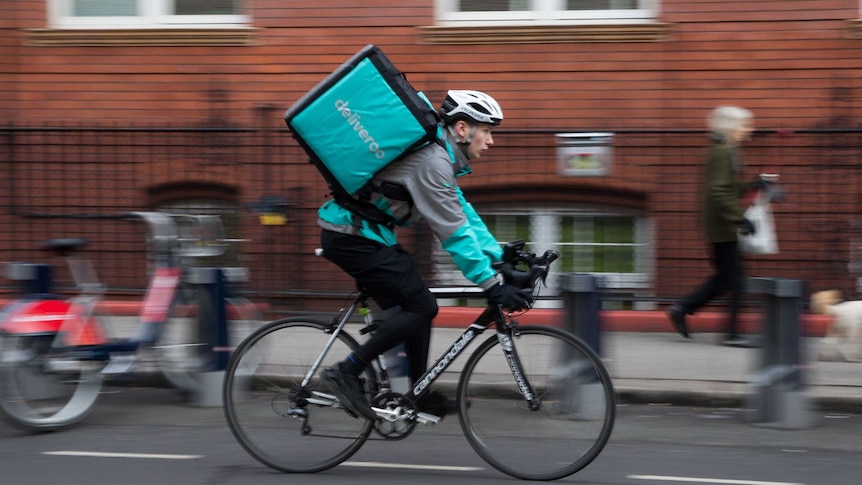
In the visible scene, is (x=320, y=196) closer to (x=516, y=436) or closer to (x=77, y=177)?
(x=77, y=177)

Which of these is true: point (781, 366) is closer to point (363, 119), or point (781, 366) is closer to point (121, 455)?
point (363, 119)

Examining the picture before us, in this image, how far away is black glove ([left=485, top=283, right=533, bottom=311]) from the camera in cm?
448

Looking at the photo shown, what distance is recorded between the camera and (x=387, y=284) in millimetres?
4695

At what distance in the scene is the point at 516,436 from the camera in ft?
15.4

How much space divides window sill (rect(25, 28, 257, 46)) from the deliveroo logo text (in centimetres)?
578

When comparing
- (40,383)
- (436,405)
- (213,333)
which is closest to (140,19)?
(213,333)

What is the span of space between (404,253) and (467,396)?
0.73 m

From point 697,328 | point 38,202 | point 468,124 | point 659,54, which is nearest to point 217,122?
point 38,202

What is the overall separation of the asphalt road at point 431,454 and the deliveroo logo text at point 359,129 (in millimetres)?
1573

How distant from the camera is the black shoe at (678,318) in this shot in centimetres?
827

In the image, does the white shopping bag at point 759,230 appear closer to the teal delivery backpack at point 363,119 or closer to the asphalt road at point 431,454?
the asphalt road at point 431,454

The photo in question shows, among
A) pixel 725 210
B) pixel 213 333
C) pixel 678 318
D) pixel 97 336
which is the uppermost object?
pixel 725 210

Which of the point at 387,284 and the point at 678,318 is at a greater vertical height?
the point at 387,284

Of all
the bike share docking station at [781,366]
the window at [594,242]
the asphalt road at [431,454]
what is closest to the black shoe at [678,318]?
the window at [594,242]
